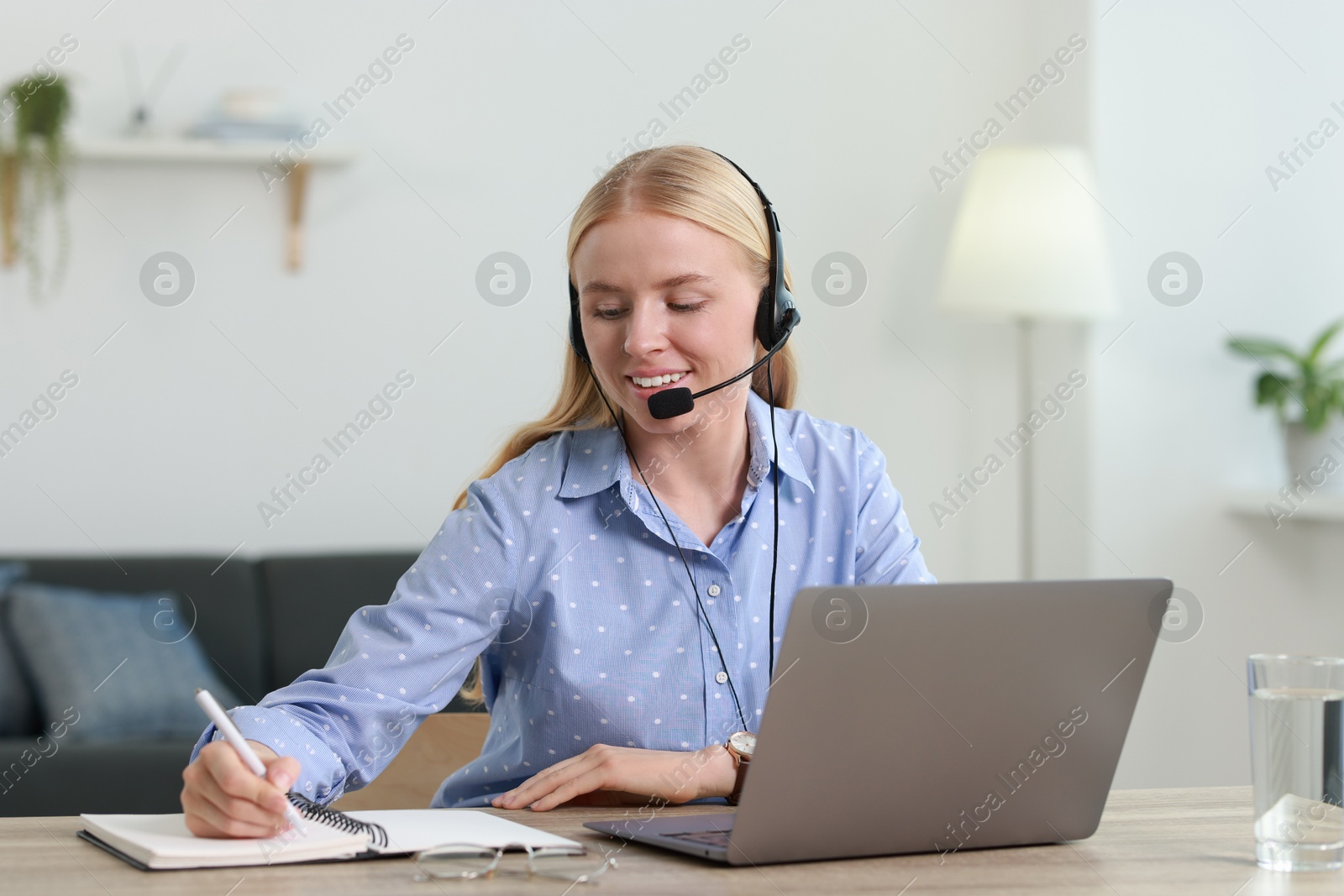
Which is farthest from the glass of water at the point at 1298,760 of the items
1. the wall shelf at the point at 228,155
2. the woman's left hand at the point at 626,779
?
the wall shelf at the point at 228,155

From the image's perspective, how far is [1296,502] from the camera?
8.56 feet

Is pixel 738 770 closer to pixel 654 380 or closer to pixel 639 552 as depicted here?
pixel 639 552

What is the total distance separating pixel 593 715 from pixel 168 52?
7.54ft

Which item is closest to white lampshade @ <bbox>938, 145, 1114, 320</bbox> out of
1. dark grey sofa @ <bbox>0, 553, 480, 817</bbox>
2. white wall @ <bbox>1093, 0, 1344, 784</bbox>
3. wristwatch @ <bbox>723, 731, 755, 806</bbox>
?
white wall @ <bbox>1093, 0, 1344, 784</bbox>

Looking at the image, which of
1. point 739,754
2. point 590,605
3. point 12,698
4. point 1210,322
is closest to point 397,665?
point 590,605

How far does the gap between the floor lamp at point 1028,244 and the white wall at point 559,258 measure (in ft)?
0.56

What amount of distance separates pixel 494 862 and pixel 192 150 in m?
2.44

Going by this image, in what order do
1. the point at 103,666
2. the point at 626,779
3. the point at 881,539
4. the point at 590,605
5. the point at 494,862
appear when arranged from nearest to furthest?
1. the point at 494,862
2. the point at 626,779
3. the point at 590,605
4. the point at 881,539
5. the point at 103,666

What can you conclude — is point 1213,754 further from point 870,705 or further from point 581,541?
point 870,705

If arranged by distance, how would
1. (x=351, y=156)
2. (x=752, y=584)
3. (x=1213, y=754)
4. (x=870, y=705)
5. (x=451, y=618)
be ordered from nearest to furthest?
(x=870, y=705) < (x=451, y=618) < (x=752, y=584) < (x=1213, y=754) < (x=351, y=156)

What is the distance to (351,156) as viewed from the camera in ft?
9.77

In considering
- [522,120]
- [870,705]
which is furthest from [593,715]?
[522,120]

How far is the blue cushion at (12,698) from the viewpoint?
8.34ft

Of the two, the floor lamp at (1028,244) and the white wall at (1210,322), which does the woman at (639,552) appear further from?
the white wall at (1210,322)
